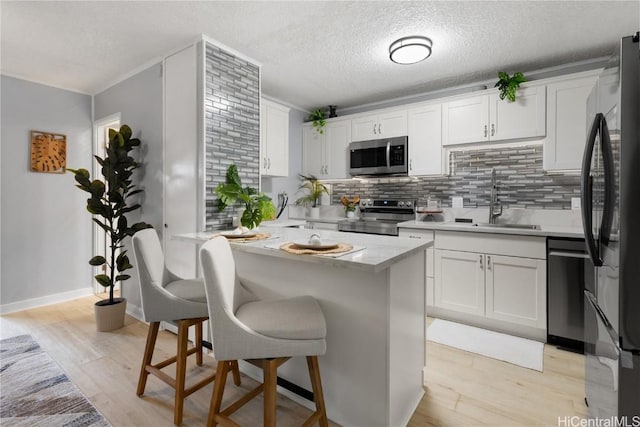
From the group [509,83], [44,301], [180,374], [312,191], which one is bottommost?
[44,301]

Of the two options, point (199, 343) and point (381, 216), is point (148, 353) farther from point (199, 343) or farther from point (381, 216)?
point (381, 216)

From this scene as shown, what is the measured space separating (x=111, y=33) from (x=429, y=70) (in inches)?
111

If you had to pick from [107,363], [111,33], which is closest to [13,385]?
[107,363]

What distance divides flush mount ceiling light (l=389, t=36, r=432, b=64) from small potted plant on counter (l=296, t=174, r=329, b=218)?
213 centimetres

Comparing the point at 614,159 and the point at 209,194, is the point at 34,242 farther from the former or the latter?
the point at 614,159

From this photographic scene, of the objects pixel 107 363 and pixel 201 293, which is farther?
pixel 107 363

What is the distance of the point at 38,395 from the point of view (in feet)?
6.25

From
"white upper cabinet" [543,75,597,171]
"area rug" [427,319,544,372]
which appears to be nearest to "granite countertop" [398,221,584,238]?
"white upper cabinet" [543,75,597,171]

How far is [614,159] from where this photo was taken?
1183mm

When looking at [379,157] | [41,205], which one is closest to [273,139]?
[379,157]

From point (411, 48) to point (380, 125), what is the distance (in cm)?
137

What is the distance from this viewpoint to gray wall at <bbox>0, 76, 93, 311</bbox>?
10.5 ft

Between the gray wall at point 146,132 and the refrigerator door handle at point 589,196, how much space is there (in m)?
3.11

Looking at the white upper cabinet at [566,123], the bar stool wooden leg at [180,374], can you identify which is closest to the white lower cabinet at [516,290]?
the white upper cabinet at [566,123]
